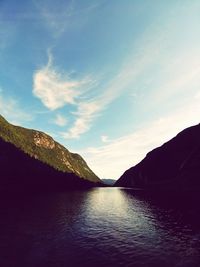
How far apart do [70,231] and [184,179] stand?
147 metres

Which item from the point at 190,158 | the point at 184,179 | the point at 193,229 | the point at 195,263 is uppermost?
the point at 190,158

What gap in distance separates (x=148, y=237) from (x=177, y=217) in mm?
27170

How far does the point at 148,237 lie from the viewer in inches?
1887

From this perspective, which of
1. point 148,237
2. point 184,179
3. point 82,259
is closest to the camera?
point 82,259

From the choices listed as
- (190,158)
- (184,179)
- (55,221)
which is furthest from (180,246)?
(190,158)

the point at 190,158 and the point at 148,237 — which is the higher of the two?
the point at 190,158

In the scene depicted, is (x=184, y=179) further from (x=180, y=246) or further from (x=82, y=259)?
(x=82, y=259)

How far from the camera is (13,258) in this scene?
35.9 m

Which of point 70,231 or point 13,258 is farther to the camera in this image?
point 70,231

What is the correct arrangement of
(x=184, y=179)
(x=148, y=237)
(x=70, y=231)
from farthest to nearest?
(x=184, y=179) → (x=70, y=231) → (x=148, y=237)

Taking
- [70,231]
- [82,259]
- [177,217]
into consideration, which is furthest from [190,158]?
[82,259]

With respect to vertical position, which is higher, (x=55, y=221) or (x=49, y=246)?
(x=55, y=221)

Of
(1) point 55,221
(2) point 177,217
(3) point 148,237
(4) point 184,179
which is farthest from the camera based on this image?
(4) point 184,179

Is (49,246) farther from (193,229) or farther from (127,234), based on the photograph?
(193,229)
